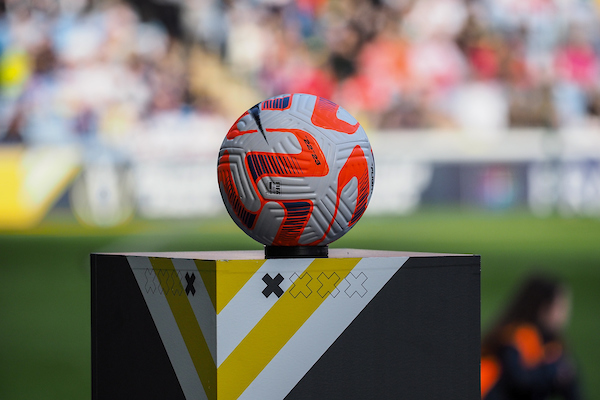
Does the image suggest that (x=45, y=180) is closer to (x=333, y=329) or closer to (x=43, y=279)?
(x=43, y=279)

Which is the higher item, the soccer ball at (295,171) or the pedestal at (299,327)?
the soccer ball at (295,171)

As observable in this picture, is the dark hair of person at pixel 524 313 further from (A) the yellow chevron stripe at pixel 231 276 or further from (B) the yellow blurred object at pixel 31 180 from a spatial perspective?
(B) the yellow blurred object at pixel 31 180

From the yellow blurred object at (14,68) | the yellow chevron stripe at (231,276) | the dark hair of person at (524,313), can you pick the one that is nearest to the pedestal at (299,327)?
the yellow chevron stripe at (231,276)

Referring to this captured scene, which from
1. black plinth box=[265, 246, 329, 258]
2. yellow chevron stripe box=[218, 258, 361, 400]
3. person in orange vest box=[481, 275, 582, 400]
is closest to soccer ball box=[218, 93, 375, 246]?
black plinth box=[265, 246, 329, 258]

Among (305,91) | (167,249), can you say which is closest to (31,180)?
(167,249)

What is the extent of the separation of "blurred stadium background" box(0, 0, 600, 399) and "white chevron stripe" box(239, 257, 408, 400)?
6.02 metres

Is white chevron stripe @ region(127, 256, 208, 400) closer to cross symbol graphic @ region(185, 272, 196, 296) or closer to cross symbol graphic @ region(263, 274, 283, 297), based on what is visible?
cross symbol graphic @ region(185, 272, 196, 296)

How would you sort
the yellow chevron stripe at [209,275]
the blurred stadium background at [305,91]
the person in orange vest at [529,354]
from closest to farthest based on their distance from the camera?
the yellow chevron stripe at [209,275]
the person in orange vest at [529,354]
the blurred stadium background at [305,91]

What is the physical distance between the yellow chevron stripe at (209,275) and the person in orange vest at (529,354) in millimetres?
2703

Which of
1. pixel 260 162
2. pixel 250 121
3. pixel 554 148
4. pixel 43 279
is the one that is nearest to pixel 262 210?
pixel 260 162

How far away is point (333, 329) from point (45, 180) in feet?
25.1

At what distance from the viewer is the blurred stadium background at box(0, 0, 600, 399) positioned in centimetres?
875

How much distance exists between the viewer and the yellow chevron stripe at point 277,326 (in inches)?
67.0

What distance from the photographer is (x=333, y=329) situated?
1.82m
